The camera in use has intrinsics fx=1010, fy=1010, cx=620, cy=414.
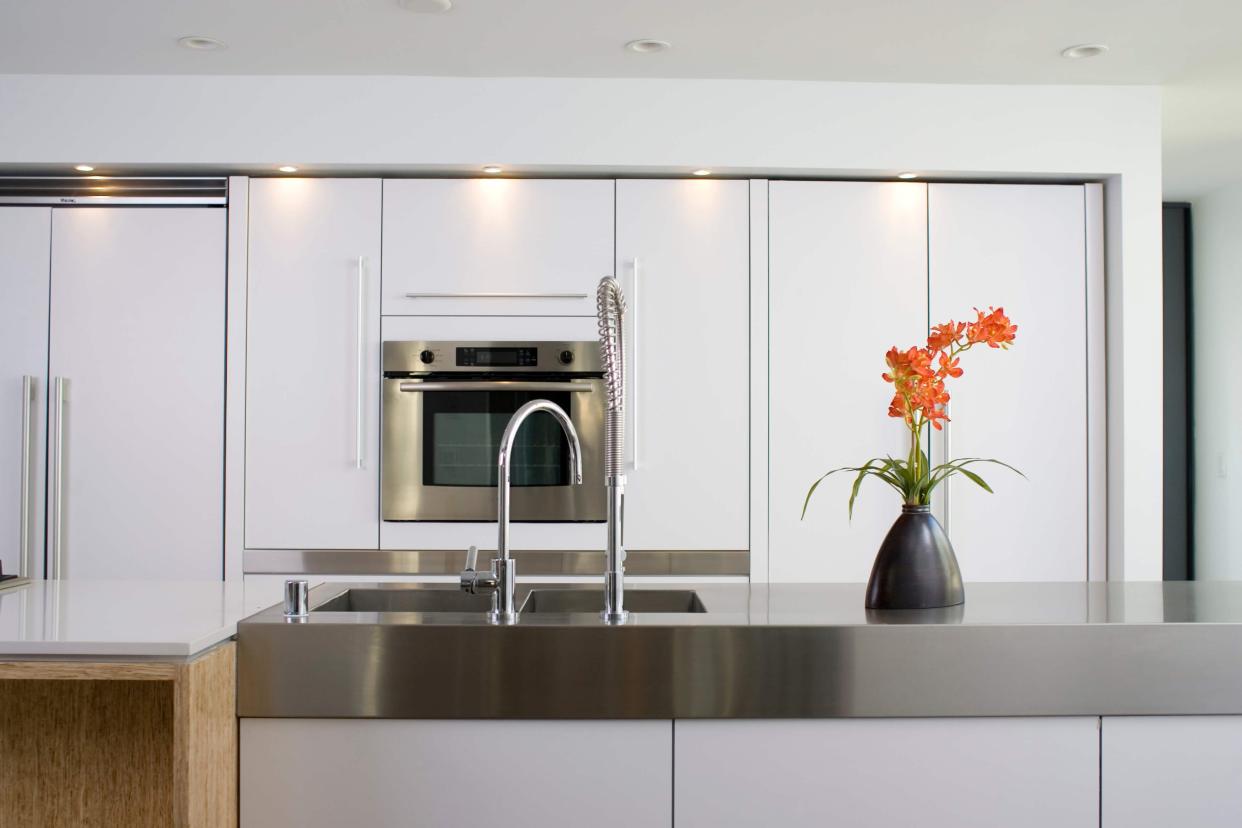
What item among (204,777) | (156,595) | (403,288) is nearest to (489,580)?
(204,777)

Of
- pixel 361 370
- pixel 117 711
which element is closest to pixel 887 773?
pixel 117 711

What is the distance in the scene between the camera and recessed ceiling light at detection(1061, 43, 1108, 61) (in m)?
3.00

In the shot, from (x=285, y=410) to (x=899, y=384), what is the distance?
2278mm

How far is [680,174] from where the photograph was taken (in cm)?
334

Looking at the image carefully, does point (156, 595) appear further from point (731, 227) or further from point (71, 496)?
point (731, 227)

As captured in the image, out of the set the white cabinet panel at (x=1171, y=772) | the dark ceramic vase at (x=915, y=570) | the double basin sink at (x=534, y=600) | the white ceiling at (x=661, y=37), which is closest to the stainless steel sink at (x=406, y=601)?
the double basin sink at (x=534, y=600)

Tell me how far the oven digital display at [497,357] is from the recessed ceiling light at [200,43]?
1156mm

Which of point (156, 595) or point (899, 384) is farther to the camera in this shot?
point (156, 595)

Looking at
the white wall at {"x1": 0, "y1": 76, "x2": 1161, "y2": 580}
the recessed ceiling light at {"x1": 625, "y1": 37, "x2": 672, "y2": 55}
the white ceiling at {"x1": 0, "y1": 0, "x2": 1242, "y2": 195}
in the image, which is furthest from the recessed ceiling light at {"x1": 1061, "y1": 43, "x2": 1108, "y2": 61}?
the recessed ceiling light at {"x1": 625, "y1": 37, "x2": 672, "y2": 55}

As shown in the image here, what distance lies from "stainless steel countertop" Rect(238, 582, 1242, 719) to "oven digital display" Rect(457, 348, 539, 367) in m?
1.90

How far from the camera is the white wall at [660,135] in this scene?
10.7ft

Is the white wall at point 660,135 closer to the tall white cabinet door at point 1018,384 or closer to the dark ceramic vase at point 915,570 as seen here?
the tall white cabinet door at point 1018,384

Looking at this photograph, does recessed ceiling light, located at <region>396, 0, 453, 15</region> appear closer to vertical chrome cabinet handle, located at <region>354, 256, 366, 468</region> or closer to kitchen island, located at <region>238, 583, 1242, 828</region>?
vertical chrome cabinet handle, located at <region>354, 256, 366, 468</region>

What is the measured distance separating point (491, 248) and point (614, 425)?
186 cm
